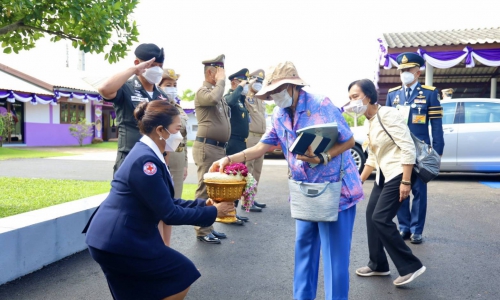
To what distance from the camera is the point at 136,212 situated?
238 centimetres

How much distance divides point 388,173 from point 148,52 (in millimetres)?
2333

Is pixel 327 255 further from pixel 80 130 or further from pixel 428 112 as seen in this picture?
pixel 80 130

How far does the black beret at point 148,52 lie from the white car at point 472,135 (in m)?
7.53

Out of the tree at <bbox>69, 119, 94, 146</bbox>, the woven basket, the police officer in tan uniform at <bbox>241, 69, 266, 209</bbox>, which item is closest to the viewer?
the woven basket

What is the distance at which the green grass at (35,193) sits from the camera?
5.34m

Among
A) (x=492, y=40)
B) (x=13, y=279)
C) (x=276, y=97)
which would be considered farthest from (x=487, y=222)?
(x=492, y=40)

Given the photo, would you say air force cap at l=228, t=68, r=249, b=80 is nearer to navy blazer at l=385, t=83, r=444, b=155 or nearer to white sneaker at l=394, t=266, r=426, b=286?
navy blazer at l=385, t=83, r=444, b=155

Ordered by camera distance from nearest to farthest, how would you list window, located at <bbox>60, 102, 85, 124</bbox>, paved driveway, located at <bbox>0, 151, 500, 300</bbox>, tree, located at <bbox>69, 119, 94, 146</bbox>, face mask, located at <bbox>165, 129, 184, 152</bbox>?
1. face mask, located at <bbox>165, 129, 184, 152</bbox>
2. paved driveway, located at <bbox>0, 151, 500, 300</bbox>
3. tree, located at <bbox>69, 119, 94, 146</bbox>
4. window, located at <bbox>60, 102, 85, 124</bbox>

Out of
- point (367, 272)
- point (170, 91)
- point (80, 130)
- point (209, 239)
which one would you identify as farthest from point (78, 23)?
point (80, 130)

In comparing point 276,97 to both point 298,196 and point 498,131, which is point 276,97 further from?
point 498,131

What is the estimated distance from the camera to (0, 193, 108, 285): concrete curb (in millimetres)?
3715

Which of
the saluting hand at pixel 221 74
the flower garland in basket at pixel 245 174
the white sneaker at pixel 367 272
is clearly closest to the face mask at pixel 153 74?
the flower garland in basket at pixel 245 174

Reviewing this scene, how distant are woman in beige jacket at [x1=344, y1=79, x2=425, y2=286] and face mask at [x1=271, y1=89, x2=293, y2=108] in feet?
3.24

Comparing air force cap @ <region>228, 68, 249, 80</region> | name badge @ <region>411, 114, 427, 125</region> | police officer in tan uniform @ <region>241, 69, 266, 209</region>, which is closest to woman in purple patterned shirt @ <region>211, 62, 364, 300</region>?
name badge @ <region>411, 114, 427, 125</region>
